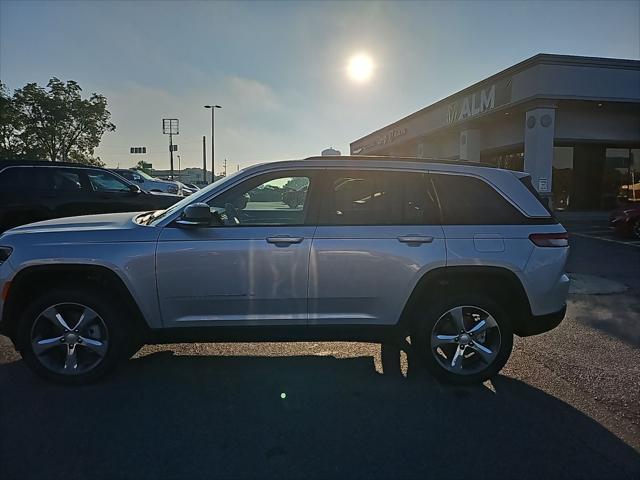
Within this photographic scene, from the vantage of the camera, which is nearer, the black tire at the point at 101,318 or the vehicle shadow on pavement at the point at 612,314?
the black tire at the point at 101,318

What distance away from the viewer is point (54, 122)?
39250mm

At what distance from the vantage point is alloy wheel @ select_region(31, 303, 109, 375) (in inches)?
139

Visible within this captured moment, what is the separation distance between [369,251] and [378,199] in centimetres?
48

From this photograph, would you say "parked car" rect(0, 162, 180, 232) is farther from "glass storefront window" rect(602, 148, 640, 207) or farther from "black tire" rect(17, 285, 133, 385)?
"glass storefront window" rect(602, 148, 640, 207)

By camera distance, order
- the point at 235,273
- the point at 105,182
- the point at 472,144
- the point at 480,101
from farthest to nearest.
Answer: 1. the point at 472,144
2. the point at 480,101
3. the point at 105,182
4. the point at 235,273

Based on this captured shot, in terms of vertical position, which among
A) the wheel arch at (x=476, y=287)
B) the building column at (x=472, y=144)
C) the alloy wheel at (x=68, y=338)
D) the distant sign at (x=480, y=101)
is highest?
the distant sign at (x=480, y=101)

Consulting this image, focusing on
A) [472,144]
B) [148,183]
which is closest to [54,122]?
[148,183]

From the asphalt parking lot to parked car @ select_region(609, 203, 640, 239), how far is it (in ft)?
30.0

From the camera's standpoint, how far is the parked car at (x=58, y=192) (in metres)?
8.01

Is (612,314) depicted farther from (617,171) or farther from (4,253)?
(617,171)

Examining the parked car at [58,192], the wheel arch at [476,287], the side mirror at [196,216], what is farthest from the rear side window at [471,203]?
the parked car at [58,192]

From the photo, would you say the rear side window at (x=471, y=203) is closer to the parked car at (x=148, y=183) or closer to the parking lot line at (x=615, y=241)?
the parking lot line at (x=615, y=241)

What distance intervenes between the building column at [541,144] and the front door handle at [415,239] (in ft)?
47.4

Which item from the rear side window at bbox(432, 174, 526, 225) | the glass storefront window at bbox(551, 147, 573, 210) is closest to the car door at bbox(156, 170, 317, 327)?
the rear side window at bbox(432, 174, 526, 225)
